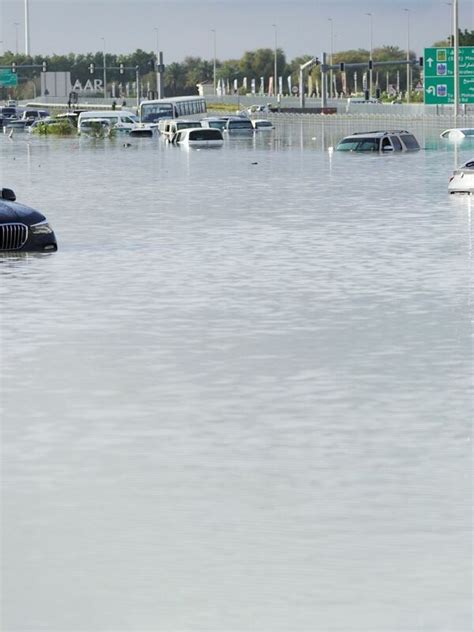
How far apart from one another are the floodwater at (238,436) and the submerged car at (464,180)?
12.2 m

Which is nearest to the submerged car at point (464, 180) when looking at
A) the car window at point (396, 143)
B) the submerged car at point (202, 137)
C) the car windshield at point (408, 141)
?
the car window at point (396, 143)

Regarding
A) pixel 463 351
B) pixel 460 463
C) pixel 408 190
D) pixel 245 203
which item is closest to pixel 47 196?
pixel 245 203

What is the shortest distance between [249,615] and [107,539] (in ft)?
4.70

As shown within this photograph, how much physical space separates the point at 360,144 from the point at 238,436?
6413 centimetres

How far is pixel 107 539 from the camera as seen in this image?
8383 millimetres

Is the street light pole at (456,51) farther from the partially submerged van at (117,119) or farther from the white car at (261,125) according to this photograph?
the partially submerged van at (117,119)

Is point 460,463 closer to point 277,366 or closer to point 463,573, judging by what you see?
point 463,573

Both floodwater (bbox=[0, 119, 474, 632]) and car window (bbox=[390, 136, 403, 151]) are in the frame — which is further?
car window (bbox=[390, 136, 403, 151])

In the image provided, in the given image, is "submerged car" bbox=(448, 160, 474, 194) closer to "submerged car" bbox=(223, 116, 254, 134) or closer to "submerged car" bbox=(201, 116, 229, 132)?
"submerged car" bbox=(201, 116, 229, 132)

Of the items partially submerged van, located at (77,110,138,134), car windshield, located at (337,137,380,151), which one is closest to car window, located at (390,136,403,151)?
car windshield, located at (337,137,380,151)

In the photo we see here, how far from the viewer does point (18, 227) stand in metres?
25.2

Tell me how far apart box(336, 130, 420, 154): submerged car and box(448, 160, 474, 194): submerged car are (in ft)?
108

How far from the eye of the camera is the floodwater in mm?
7449

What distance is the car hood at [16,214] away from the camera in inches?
989
